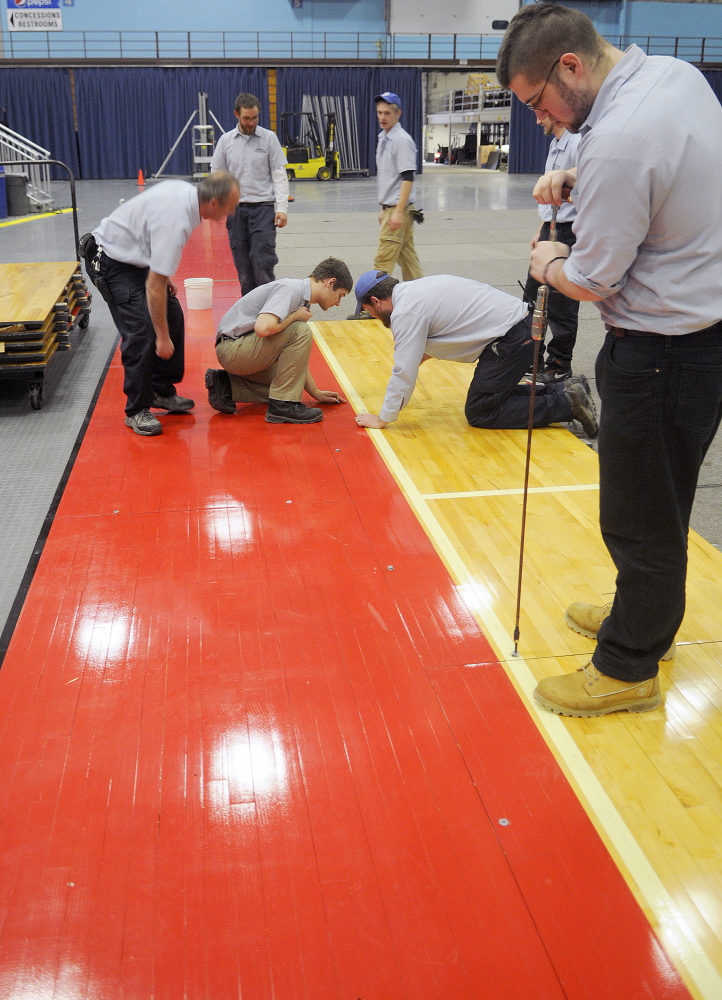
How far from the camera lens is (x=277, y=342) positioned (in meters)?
4.90

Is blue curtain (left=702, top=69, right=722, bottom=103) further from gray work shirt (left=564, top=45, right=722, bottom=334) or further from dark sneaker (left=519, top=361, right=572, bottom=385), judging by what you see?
gray work shirt (left=564, top=45, right=722, bottom=334)

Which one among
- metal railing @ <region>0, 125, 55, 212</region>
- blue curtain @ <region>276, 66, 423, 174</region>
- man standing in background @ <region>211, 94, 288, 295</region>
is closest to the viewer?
man standing in background @ <region>211, 94, 288, 295</region>

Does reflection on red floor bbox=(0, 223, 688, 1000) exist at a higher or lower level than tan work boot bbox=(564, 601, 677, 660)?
lower

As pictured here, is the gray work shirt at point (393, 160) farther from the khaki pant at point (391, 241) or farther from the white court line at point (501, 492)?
the white court line at point (501, 492)

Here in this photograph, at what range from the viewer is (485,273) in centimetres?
991

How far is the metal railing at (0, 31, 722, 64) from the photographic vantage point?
27.6 meters

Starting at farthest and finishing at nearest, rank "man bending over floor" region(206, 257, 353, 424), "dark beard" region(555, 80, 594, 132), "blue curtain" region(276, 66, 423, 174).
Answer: "blue curtain" region(276, 66, 423, 174)
"man bending over floor" region(206, 257, 353, 424)
"dark beard" region(555, 80, 594, 132)

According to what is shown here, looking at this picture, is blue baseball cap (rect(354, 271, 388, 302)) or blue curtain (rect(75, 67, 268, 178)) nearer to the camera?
blue baseball cap (rect(354, 271, 388, 302))

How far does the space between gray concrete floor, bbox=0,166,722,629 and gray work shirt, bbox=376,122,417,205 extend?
1.18m

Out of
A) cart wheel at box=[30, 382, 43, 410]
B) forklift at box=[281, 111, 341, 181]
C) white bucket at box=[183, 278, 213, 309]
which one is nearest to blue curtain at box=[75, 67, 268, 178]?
forklift at box=[281, 111, 341, 181]

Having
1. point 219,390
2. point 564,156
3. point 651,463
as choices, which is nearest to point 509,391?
point 564,156

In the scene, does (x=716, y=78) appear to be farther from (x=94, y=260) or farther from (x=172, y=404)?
(x=94, y=260)

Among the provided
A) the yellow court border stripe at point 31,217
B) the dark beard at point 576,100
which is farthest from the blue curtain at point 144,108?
the dark beard at point 576,100

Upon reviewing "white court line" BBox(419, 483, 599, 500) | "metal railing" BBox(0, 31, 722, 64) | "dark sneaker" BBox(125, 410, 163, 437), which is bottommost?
"white court line" BBox(419, 483, 599, 500)
